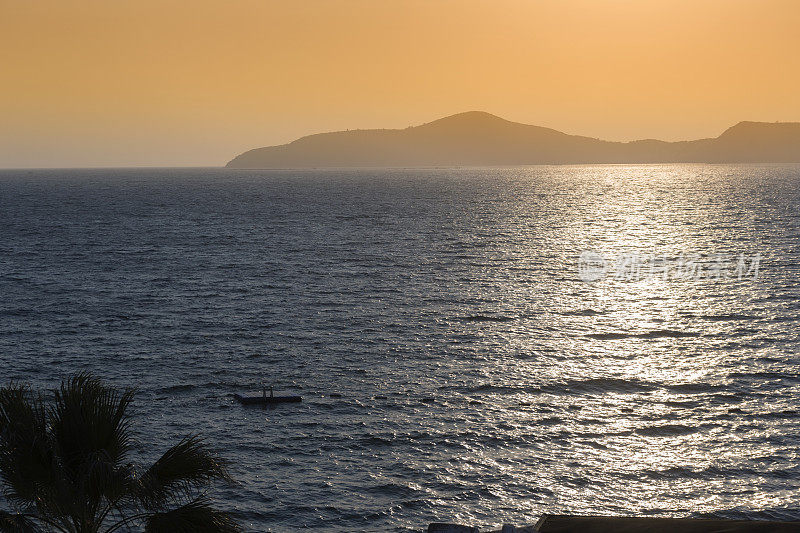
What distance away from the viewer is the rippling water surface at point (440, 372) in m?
40.8

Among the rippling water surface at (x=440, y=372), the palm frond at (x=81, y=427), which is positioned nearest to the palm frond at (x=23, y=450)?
the palm frond at (x=81, y=427)

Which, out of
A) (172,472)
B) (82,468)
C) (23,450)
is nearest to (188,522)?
(172,472)

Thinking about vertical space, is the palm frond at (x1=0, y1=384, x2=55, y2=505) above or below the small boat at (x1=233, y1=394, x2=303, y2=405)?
above

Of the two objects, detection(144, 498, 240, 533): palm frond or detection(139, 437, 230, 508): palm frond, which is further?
detection(139, 437, 230, 508): palm frond

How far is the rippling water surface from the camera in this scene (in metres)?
40.8

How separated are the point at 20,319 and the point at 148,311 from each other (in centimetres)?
1206

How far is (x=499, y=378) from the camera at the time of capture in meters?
59.6

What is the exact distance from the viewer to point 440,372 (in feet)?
200

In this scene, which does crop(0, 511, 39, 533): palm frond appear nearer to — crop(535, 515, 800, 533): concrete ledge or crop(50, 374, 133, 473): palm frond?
crop(50, 374, 133, 473): palm frond

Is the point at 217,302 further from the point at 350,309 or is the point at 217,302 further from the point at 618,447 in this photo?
the point at 618,447

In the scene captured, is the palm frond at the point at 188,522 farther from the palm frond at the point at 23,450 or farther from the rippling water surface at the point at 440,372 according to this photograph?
the rippling water surface at the point at 440,372

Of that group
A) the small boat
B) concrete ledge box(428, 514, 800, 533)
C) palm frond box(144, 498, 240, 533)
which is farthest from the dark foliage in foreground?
the small boat

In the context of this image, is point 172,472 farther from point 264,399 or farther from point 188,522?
point 264,399

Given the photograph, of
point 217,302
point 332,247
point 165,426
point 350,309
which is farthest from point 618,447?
point 332,247
